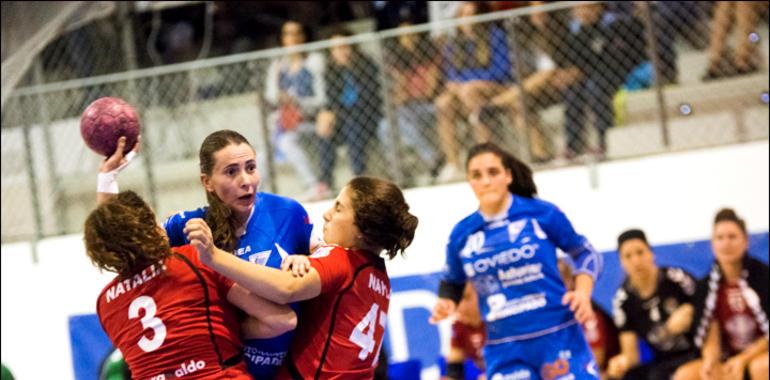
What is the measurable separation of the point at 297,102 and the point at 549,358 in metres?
3.26

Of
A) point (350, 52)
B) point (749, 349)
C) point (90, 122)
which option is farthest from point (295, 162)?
point (90, 122)

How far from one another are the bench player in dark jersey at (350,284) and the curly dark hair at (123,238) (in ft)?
1.94

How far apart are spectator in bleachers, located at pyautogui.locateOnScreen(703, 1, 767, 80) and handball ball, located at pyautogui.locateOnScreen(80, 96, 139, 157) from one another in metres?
5.46

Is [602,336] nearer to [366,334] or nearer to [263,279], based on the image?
[366,334]

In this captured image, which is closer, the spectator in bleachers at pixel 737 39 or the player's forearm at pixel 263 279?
the player's forearm at pixel 263 279

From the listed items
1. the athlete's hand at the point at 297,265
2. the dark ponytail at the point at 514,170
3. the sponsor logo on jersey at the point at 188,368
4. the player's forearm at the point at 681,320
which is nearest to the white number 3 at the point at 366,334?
the athlete's hand at the point at 297,265

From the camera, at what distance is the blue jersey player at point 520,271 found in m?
7.50

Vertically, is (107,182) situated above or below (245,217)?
above

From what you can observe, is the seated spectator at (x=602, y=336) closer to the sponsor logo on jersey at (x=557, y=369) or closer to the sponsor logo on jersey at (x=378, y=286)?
the sponsor logo on jersey at (x=557, y=369)

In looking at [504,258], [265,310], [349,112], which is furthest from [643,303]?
[265,310]

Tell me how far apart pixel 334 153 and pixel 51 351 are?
2586 millimetres

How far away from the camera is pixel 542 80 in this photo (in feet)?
31.1

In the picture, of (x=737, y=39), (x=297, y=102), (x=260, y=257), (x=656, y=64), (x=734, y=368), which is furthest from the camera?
(x=297, y=102)

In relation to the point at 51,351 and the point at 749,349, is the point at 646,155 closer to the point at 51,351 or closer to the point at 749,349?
the point at 749,349
